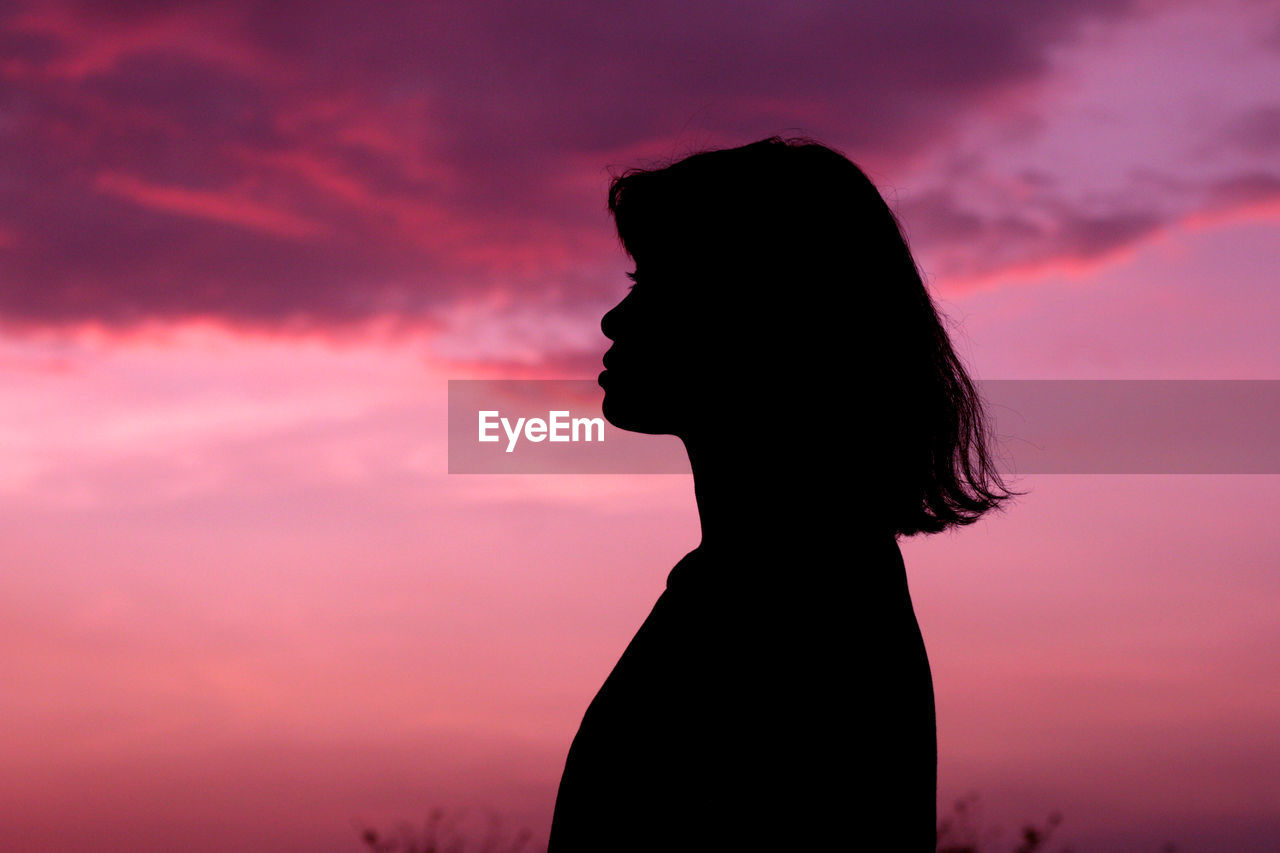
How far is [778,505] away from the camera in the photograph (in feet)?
10.8

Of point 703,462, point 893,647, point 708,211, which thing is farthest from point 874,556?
point 708,211

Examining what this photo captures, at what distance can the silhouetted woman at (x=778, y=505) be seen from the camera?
2.94 metres

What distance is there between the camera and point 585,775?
3.31 meters

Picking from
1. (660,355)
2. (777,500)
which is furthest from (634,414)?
(777,500)

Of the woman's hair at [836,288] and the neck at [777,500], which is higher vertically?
the woman's hair at [836,288]

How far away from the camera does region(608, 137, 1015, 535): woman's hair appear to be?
3.44m

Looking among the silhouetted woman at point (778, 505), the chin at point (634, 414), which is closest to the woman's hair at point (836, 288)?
the silhouetted woman at point (778, 505)

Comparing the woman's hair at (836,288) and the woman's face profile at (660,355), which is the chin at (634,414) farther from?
the woman's hair at (836,288)

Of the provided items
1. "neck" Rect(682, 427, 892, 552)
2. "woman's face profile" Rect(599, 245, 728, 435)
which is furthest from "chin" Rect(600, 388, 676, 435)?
"neck" Rect(682, 427, 892, 552)

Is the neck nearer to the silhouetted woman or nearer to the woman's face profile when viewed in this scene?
the silhouetted woman

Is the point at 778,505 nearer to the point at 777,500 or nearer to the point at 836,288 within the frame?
the point at 777,500

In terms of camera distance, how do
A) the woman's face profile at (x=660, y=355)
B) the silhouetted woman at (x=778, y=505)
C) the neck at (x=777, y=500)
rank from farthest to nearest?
the woman's face profile at (x=660, y=355) < the neck at (x=777, y=500) < the silhouetted woman at (x=778, y=505)

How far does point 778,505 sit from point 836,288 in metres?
0.64

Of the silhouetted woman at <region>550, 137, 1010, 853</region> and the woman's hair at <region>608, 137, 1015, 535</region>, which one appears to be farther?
the woman's hair at <region>608, 137, 1015, 535</region>
